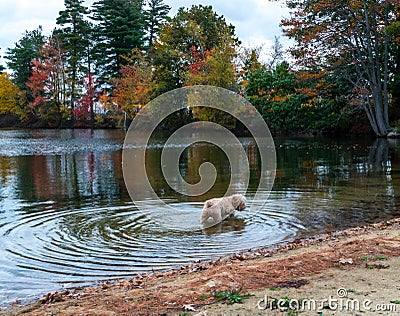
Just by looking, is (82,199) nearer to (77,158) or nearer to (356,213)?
(356,213)

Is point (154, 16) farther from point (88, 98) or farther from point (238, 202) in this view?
point (238, 202)

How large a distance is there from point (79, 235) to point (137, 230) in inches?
43.2

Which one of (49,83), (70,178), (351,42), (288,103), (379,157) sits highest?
(49,83)

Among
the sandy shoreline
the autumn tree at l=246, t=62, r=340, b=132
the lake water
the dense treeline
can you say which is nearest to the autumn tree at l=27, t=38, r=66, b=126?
the dense treeline

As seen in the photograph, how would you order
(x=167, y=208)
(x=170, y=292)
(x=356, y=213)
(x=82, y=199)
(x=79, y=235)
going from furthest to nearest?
(x=82, y=199) < (x=167, y=208) < (x=356, y=213) < (x=79, y=235) < (x=170, y=292)

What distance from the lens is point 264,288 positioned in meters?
4.55

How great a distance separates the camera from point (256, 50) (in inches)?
2159

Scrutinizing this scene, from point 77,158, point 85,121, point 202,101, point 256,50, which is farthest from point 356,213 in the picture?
point 85,121

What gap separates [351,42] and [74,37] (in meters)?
40.6

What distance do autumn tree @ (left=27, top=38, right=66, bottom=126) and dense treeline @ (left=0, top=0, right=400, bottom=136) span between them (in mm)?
143

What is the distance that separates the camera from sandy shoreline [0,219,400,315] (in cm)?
403

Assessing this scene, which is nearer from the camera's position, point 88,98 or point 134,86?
point 134,86

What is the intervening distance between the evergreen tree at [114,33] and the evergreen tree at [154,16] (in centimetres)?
330

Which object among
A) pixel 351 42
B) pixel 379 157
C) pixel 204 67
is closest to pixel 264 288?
pixel 379 157
